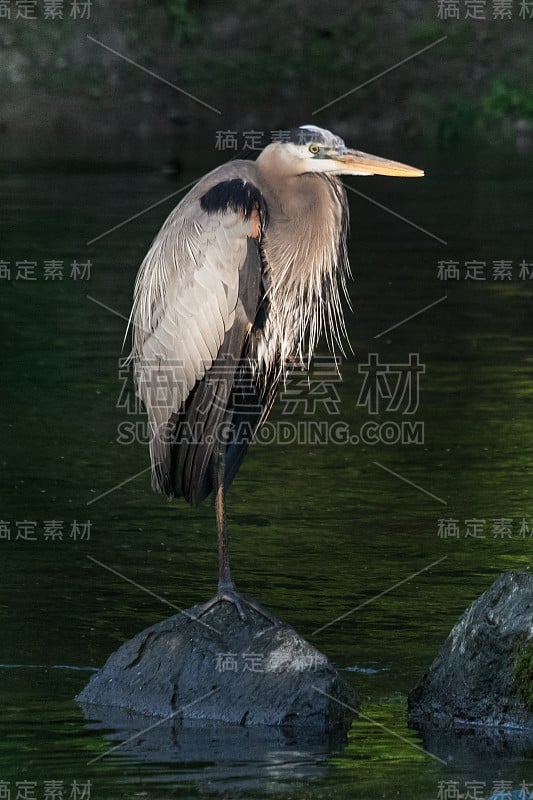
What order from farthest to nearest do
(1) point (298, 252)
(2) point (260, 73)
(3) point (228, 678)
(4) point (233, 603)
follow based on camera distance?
(2) point (260, 73)
(1) point (298, 252)
(4) point (233, 603)
(3) point (228, 678)

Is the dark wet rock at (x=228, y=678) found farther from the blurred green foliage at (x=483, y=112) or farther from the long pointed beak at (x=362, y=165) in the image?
the blurred green foliage at (x=483, y=112)

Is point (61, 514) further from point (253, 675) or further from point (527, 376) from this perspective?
point (527, 376)

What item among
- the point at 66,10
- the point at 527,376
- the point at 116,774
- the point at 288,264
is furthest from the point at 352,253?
the point at 66,10

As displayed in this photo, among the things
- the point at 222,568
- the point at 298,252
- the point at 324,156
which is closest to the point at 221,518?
the point at 222,568

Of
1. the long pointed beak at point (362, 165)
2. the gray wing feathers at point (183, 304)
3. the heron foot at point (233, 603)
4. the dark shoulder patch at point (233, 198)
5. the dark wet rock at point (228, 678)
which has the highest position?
the long pointed beak at point (362, 165)

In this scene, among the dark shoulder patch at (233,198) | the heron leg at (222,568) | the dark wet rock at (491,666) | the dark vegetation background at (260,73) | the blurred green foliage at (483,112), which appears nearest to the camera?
the dark wet rock at (491,666)

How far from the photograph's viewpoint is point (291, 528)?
1056cm

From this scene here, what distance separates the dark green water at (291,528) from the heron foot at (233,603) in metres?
0.60

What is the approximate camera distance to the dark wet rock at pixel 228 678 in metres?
7.42

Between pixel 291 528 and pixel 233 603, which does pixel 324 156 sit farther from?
pixel 291 528

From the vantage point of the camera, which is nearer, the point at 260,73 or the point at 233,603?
the point at 233,603

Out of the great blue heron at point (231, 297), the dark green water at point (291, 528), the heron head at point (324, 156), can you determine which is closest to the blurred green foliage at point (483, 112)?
the dark green water at point (291, 528)

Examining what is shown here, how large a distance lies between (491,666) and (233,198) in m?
2.28

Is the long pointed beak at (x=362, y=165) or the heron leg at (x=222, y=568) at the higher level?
the long pointed beak at (x=362, y=165)
